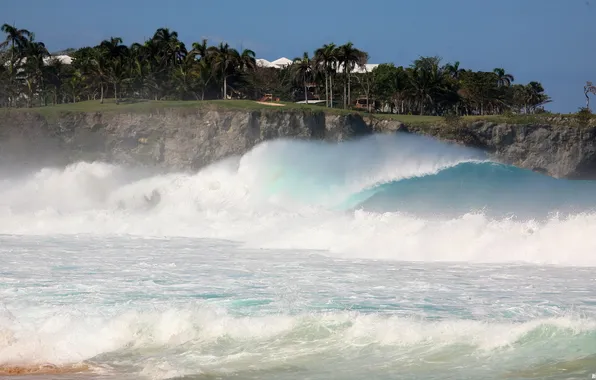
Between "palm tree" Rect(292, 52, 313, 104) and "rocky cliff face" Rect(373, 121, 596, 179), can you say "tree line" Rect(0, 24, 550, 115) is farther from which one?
"rocky cliff face" Rect(373, 121, 596, 179)

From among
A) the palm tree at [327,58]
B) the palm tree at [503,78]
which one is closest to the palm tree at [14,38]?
the palm tree at [327,58]

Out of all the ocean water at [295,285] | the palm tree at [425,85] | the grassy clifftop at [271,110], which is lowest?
the ocean water at [295,285]

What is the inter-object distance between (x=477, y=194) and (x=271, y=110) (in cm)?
Answer: 1618

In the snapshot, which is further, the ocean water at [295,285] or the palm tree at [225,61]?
the palm tree at [225,61]

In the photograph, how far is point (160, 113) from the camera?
45656mm

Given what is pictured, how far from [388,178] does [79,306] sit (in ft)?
→ 82.8

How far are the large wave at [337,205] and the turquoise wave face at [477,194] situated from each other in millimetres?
71

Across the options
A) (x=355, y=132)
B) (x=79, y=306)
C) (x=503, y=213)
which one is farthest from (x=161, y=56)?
(x=79, y=306)

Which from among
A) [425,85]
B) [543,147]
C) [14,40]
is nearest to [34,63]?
[14,40]

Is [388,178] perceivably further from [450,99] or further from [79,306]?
[450,99]

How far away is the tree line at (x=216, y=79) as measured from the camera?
5988cm

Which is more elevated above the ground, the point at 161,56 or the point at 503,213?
the point at 161,56

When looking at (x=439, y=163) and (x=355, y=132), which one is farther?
(x=355, y=132)

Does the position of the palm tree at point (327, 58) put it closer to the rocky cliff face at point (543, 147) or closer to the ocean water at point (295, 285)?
the rocky cliff face at point (543, 147)
